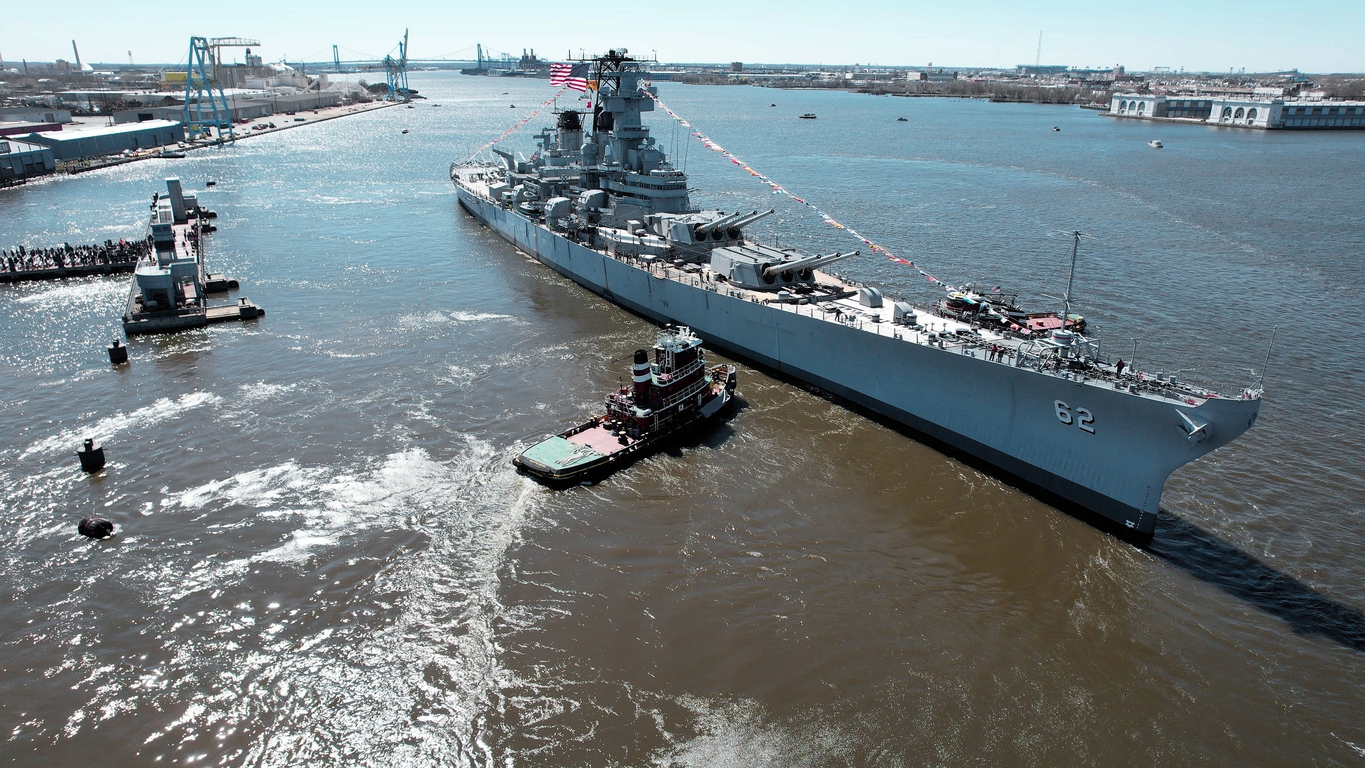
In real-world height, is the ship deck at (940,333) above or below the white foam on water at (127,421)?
above

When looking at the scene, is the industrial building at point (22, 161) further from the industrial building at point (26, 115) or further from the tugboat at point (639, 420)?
the tugboat at point (639, 420)

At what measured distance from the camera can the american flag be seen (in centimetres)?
4061

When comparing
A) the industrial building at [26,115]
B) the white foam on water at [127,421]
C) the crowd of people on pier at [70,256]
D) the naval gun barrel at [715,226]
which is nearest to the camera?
the white foam on water at [127,421]

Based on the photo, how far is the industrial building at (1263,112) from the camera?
115875 mm

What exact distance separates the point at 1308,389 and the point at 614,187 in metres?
31.6

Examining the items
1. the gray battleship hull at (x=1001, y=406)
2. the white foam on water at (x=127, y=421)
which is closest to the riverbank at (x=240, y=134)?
the white foam on water at (x=127, y=421)

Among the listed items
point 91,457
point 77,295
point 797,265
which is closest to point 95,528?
point 91,457

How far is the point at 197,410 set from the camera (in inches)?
974

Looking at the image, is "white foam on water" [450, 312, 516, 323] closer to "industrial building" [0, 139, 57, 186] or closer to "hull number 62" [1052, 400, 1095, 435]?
"hull number 62" [1052, 400, 1095, 435]

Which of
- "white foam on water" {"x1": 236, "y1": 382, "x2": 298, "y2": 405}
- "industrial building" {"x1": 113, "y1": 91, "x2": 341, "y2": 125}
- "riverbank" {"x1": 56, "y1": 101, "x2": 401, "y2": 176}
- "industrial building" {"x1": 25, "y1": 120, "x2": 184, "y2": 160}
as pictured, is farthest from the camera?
"industrial building" {"x1": 113, "y1": 91, "x2": 341, "y2": 125}

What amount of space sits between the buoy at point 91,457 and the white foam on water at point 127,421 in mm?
2120

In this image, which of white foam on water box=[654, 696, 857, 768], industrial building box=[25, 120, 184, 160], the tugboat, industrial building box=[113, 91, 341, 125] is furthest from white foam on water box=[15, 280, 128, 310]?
industrial building box=[113, 91, 341, 125]

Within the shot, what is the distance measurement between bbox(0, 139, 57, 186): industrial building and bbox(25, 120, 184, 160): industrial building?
186 centimetres

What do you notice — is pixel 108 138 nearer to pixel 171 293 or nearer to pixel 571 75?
pixel 171 293
